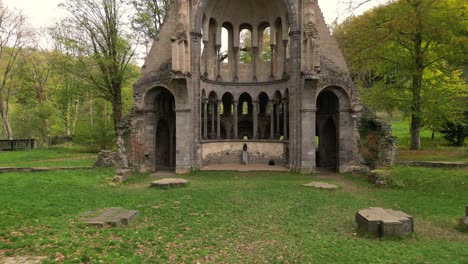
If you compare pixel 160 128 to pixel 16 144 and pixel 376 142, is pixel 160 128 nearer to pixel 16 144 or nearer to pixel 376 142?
pixel 376 142

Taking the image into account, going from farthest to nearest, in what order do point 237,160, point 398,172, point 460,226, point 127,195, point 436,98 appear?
point 237,160 → point 436,98 → point 398,172 → point 127,195 → point 460,226

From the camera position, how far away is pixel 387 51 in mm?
21672

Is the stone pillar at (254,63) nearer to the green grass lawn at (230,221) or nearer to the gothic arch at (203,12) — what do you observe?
the gothic arch at (203,12)

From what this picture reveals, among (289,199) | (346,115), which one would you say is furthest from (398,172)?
(289,199)

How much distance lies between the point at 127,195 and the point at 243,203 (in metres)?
4.80

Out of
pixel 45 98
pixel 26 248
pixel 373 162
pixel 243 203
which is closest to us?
pixel 26 248

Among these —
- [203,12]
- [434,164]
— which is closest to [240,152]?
[203,12]

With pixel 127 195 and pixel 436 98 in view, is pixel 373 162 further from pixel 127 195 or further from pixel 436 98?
pixel 127 195

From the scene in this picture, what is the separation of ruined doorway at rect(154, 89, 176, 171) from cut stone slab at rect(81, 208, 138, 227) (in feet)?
41.6

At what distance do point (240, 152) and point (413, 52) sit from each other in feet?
46.5

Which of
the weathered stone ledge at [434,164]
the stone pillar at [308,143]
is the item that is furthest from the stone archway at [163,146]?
the weathered stone ledge at [434,164]

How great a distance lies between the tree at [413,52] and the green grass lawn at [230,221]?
7481 mm

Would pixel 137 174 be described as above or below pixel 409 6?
below

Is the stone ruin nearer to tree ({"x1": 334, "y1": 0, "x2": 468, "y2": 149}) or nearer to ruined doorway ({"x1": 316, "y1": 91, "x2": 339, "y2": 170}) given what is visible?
ruined doorway ({"x1": 316, "y1": 91, "x2": 339, "y2": 170})
